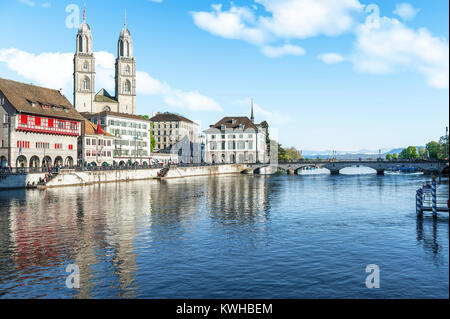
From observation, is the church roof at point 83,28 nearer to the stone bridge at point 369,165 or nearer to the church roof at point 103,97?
the church roof at point 103,97

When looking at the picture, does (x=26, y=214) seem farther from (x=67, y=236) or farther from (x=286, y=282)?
(x=286, y=282)

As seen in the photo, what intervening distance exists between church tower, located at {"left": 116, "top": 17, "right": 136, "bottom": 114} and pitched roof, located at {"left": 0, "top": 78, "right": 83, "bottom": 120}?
5443cm

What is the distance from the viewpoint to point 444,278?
17422 millimetres

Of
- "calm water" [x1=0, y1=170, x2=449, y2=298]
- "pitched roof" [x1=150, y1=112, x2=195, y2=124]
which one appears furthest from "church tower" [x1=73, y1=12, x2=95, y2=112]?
"calm water" [x1=0, y1=170, x2=449, y2=298]

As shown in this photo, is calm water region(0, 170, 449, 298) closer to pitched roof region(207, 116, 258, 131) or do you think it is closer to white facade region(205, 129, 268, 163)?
white facade region(205, 129, 268, 163)

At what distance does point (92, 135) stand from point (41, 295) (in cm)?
7977

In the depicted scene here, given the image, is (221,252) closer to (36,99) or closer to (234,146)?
(36,99)

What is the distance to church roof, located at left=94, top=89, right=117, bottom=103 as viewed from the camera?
138637 mm

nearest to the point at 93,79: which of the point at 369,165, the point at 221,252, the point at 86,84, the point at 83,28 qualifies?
the point at 86,84

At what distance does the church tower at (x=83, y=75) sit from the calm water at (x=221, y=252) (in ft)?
328

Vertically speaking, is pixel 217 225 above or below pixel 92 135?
below

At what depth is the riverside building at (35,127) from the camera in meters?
70.0

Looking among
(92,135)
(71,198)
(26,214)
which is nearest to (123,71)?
(92,135)

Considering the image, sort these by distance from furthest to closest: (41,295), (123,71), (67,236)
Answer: (123,71) → (67,236) → (41,295)
